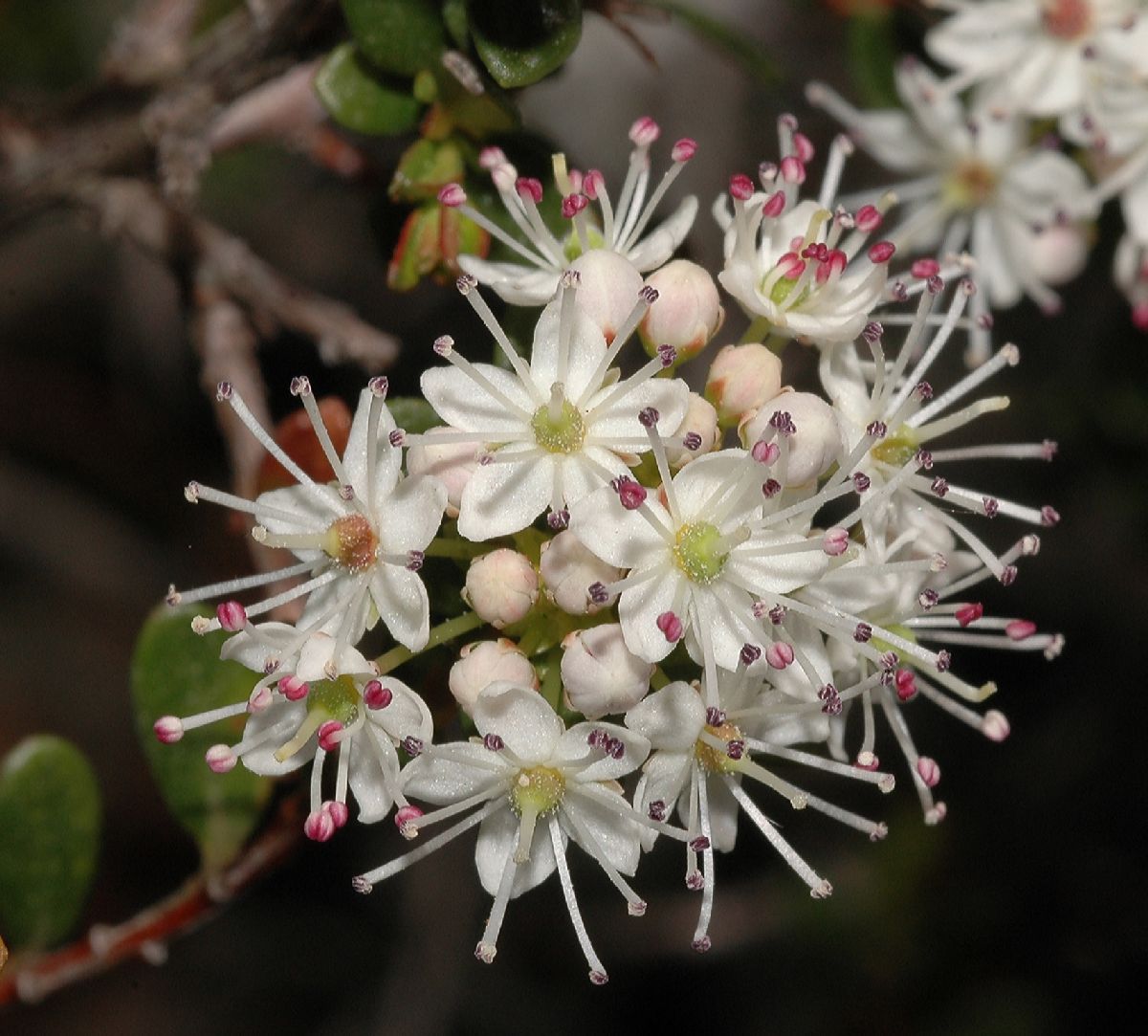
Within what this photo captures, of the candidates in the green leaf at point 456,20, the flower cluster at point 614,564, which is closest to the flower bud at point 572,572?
the flower cluster at point 614,564

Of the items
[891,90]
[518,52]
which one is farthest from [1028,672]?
[518,52]

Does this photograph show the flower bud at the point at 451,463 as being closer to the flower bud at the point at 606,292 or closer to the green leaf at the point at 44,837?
the flower bud at the point at 606,292

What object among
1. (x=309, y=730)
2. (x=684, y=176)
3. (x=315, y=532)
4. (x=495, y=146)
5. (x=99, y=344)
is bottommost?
(x=684, y=176)

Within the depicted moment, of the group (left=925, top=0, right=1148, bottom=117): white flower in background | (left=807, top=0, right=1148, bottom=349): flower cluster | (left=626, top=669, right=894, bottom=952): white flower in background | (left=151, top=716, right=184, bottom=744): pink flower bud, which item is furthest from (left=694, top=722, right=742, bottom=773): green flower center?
(left=925, top=0, right=1148, bottom=117): white flower in background

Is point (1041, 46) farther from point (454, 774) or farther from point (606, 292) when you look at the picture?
point (454, 774)

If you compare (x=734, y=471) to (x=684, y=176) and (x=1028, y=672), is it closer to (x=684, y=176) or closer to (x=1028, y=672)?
(x=1028, y=672)

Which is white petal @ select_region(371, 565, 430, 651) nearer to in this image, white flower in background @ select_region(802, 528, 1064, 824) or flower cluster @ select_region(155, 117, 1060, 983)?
flower cluster @ select_region(155, 117, 1060, 983)
